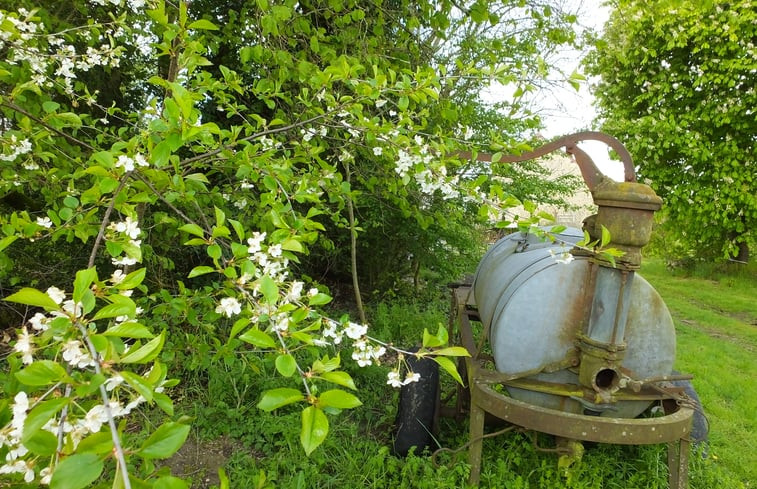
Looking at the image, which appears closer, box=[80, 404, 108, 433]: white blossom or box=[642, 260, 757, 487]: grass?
box=[80, 404, 108, 433]: white blossom

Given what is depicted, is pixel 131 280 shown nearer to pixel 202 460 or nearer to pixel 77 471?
pixel 77 471

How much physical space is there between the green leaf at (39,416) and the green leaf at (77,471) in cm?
7

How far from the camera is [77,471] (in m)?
0.73

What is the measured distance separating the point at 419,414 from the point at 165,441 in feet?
8.89

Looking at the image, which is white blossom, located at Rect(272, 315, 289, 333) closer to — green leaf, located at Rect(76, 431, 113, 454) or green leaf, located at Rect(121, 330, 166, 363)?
green leaf, located at Rect(121, 330, 166, 363)

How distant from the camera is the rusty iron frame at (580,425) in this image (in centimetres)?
238

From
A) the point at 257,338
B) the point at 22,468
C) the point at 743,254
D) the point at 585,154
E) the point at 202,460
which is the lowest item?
the point at 202,460

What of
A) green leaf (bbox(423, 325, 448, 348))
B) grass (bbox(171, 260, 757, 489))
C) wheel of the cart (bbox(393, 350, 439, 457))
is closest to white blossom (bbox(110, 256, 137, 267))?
green leaf (bbox(423, 325, 448, 348))

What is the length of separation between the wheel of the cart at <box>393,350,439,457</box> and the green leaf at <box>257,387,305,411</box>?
8.01 feet

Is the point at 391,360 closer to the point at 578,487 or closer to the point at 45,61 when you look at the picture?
the point at 578,487

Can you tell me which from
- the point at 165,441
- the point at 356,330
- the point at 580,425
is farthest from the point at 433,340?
the point at 580,425

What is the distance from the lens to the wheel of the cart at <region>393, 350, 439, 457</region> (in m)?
3.29

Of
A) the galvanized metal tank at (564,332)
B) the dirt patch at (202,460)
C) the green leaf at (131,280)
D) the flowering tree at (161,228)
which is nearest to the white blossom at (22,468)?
the flowering tree at (161,228)

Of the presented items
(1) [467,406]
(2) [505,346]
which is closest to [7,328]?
(1) [467,406]
